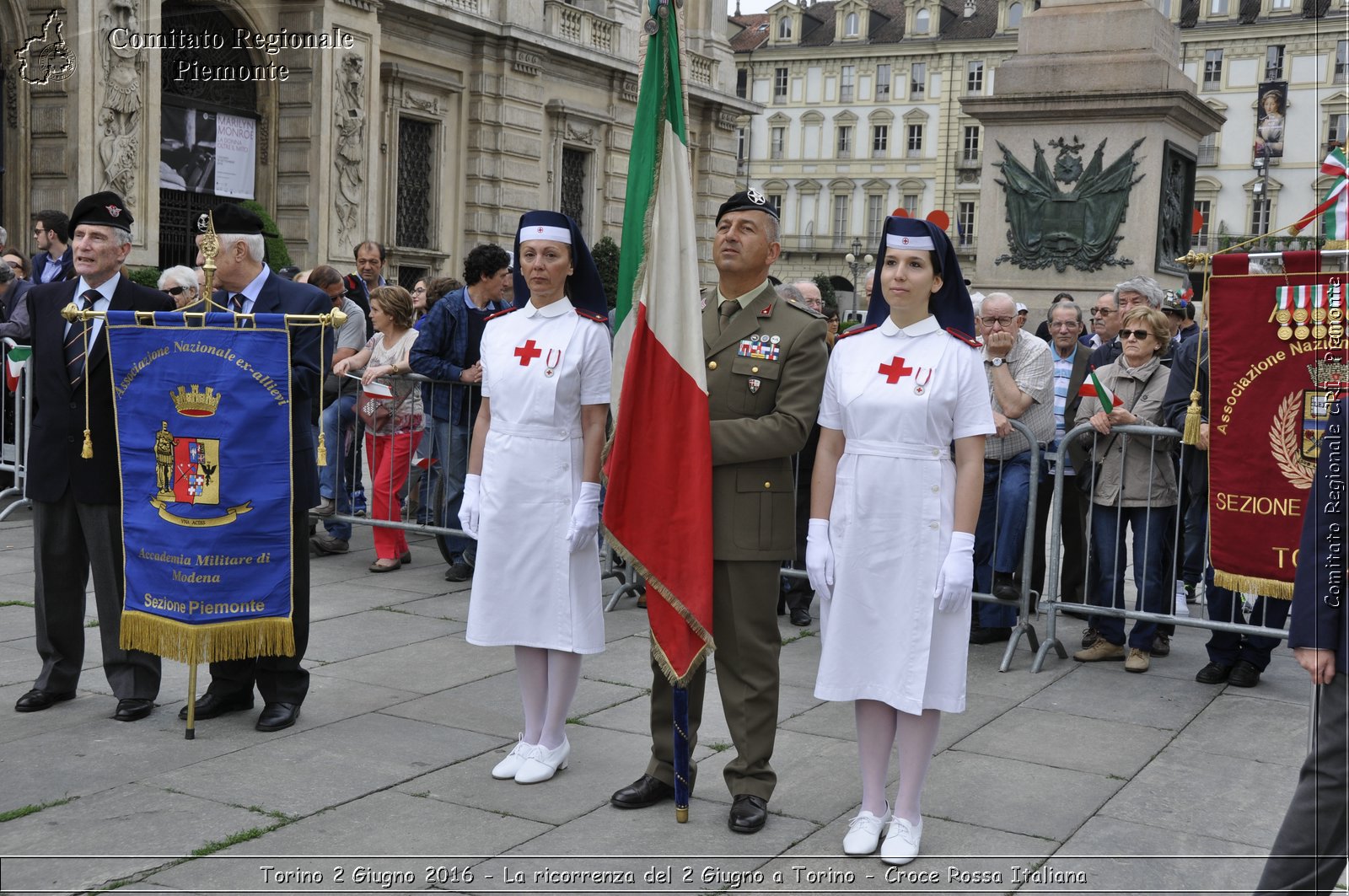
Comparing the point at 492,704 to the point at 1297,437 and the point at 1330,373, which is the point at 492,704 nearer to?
the point at 1330,373

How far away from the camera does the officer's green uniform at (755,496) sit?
489cm

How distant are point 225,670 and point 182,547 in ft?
2.17

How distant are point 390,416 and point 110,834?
5.47m

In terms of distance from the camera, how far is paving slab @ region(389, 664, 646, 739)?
6.10 metres

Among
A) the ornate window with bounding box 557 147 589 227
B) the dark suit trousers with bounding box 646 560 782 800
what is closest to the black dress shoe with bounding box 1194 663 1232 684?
the dark suit trousers with bounding box 646 560 782 800

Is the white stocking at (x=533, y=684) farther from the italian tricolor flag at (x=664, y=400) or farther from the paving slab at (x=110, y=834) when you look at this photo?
the paving slab at (x=110, y=834)

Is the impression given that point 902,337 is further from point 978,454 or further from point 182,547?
point 182,547

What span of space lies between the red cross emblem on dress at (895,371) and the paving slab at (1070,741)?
204cm

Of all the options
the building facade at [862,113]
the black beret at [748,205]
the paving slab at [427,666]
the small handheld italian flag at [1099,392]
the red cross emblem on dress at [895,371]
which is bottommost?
the paving slab at [427,666]

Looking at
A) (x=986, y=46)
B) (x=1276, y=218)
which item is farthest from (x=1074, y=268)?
(x=986, y=46)

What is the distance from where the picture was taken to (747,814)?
15.8 ft

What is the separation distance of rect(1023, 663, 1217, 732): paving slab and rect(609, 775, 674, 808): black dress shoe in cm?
241

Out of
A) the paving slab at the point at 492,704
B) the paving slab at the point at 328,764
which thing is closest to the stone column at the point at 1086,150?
the paving slab at the point at 492,704

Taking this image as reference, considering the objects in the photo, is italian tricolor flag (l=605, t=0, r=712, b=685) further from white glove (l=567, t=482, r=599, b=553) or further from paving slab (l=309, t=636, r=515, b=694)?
paving slab (l=309, t=636, r=515, b=694)
